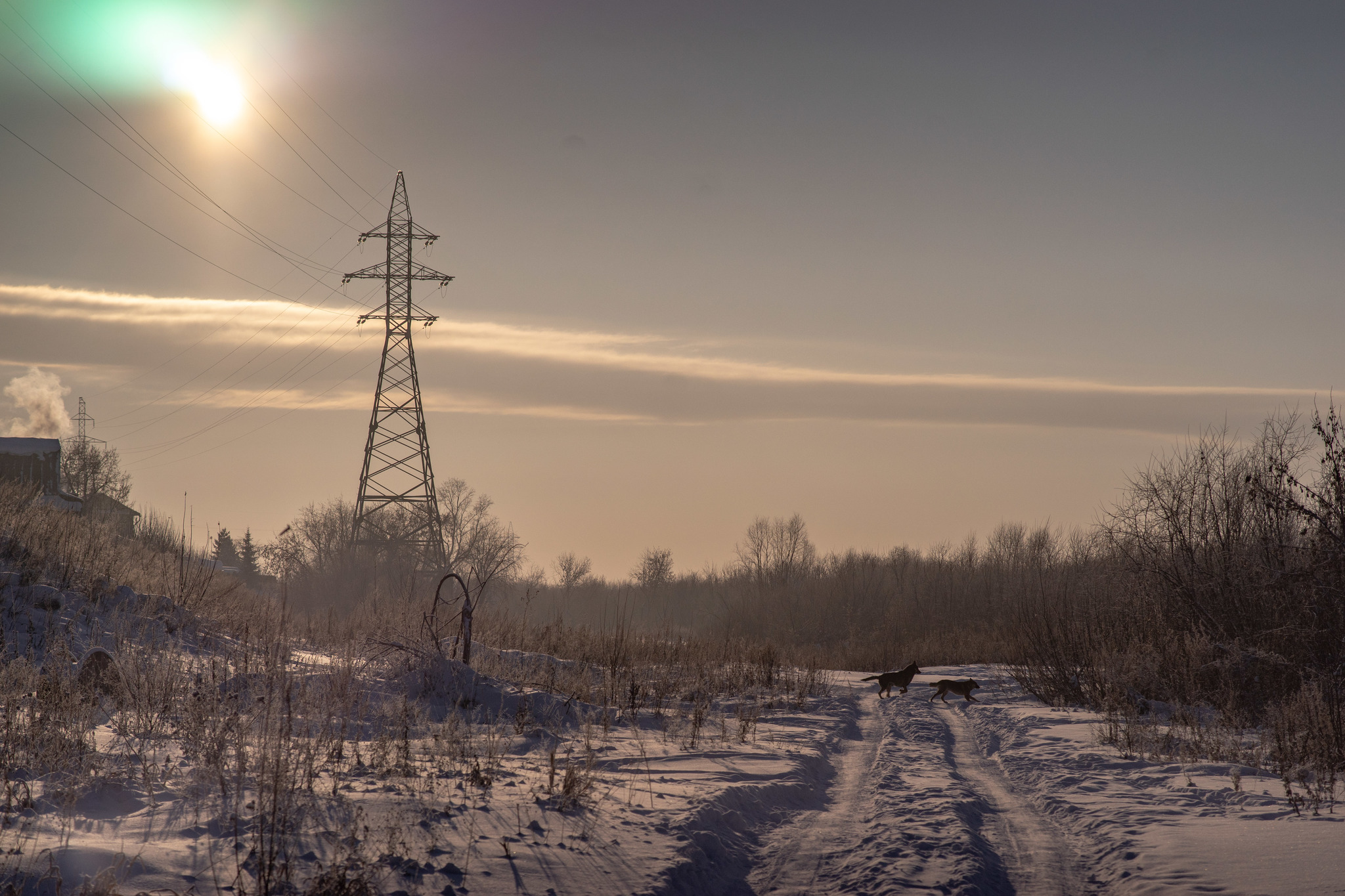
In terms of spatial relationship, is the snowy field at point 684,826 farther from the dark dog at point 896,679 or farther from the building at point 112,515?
the building at point 112,515

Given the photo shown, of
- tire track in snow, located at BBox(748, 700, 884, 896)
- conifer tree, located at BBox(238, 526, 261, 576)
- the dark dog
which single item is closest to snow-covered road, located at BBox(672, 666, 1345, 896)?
tire track in snow, located at BBox(748, 700, 884, 896)

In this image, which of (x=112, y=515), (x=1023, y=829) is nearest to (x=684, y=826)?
(x=1023, y=829)

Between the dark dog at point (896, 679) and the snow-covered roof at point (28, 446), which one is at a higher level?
the snow-covered roof at point (28, 446)

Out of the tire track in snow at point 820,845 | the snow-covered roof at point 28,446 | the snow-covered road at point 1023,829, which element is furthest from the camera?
the snow-covered roof at point 28,446

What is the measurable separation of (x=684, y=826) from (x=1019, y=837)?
2722 millimetres

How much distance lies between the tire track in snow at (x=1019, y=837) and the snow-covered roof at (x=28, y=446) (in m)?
47.4

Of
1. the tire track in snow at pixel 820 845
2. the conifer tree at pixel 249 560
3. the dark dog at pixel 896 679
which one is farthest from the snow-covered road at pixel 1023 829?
the conifer tree at pixel 249 560

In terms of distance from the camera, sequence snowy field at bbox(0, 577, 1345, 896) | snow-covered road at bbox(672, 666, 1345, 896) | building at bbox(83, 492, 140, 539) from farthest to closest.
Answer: building at bbox(83, 492, 140, 539)
snow-covered road at bbox(672, 666, 1345, 896)
snowy field at bbox(0, 577, 1345, 896)

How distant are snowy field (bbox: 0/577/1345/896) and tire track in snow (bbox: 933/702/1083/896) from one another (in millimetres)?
26

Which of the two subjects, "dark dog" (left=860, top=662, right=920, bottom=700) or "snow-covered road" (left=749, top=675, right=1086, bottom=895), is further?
"dark dog" (left=860, top=662, right=920, bottom=700)

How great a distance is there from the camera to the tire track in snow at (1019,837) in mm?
5532

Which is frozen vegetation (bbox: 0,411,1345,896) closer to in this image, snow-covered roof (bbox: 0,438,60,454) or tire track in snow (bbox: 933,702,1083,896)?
tire track in snow (bbox: 933,702,1083,896)

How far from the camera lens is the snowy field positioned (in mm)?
4793

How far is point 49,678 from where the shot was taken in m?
7.86
